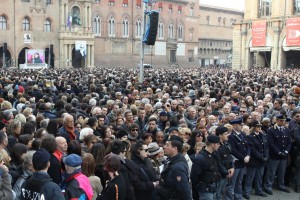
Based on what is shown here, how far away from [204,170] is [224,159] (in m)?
0.92

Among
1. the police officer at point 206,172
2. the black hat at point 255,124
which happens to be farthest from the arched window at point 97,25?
the police officer at point 206,172

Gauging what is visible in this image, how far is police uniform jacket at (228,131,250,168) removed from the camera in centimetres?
853

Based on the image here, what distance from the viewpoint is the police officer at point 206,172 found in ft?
22.5

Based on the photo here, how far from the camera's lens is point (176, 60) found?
72.8 metres

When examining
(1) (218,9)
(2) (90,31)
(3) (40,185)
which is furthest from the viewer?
(1) (218,9)

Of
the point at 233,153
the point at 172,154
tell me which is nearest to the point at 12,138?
the point at 172,154

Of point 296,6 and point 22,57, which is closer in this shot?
point 296,6

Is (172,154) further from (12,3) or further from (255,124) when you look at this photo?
(12,3)

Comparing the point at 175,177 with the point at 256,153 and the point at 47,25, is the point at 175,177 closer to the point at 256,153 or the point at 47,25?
the point at 256,153

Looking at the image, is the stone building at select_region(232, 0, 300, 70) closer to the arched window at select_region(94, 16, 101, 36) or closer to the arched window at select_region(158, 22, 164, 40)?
the arched window at select_region(94, 16, 101, 36)

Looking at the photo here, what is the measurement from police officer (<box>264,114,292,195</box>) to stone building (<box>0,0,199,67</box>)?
44.4 meters

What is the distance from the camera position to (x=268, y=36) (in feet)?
144

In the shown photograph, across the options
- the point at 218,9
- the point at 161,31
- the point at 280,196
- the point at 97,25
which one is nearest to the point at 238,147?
the point at 280,196

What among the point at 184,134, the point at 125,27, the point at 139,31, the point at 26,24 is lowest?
the point at 184,134
